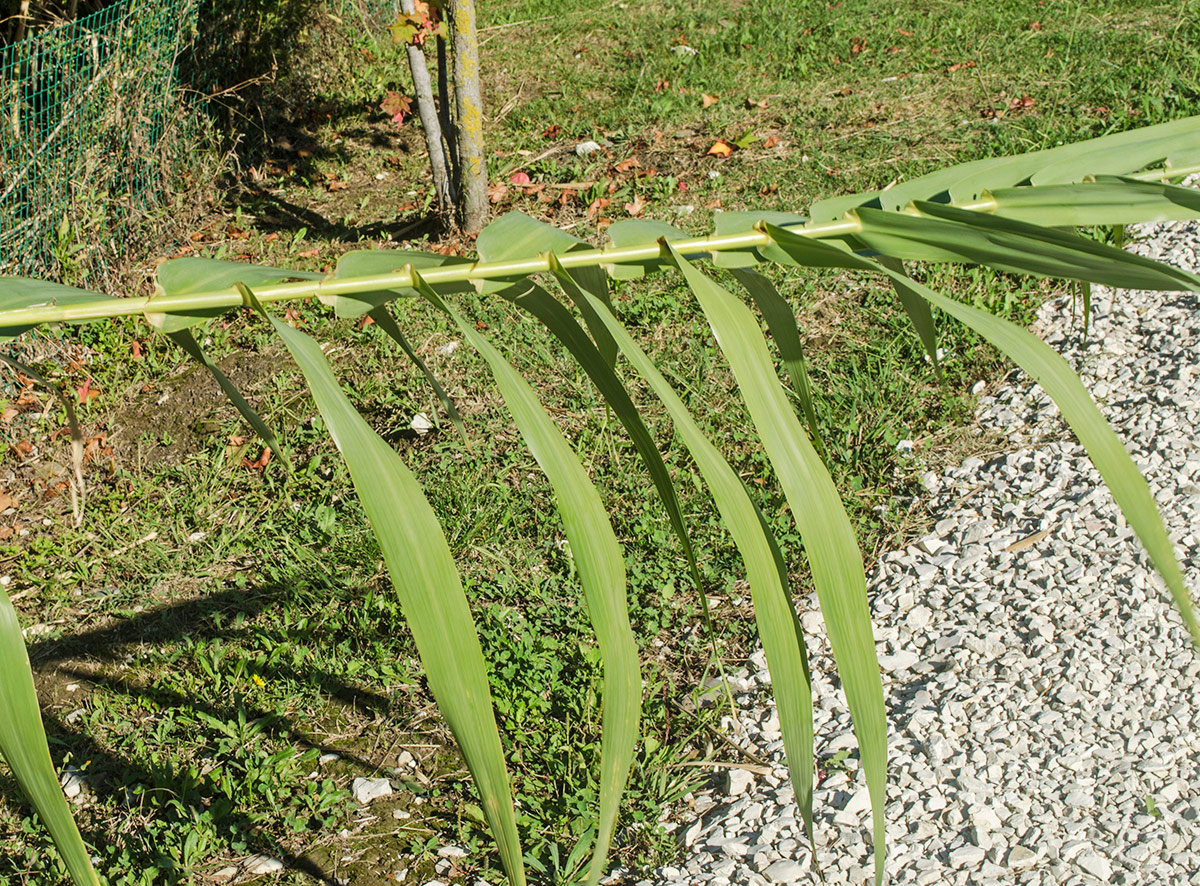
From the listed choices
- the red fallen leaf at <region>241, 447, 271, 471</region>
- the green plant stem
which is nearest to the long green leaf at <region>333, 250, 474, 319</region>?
the green plant stem

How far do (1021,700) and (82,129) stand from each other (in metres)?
4.32

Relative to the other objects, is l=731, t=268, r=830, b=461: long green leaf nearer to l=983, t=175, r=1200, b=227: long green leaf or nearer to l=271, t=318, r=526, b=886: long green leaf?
l=983, t=175, r=1200, b=227: long green leaf

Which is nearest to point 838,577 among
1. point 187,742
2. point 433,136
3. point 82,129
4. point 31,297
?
point 31,297

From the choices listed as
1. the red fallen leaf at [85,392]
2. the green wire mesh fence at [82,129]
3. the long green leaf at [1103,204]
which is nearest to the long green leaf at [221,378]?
the long green leaf at [1103,204]

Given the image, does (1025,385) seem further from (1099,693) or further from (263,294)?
(263,294)

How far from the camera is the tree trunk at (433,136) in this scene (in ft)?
14.9

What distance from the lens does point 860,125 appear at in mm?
5117

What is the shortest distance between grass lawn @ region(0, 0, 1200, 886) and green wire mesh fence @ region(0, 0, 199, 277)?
36 cm

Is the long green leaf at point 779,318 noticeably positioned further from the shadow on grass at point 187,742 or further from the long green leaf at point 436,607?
the shadow on grass at point 187,742

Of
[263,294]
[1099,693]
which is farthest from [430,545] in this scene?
[1099,693]

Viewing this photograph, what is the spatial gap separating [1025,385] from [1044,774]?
1.58 m

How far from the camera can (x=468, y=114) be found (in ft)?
14.1

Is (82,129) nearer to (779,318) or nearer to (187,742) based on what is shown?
(187,742)

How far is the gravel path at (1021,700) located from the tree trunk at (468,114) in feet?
8.33
